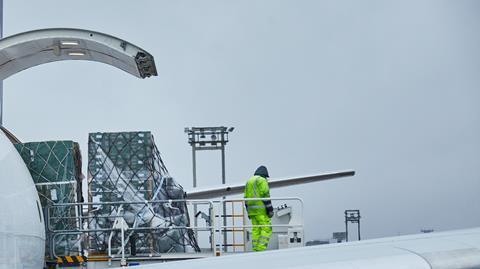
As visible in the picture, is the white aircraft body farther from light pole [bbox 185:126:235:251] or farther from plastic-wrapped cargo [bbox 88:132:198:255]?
light pole [bbox 185:126:235:251]

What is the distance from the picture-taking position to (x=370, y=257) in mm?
3146

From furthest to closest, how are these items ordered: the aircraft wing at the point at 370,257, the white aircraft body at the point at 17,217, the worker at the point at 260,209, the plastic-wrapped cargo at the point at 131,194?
the worker at the point at 260,209
the plastic-wrapped cargo at the point at 131,194
the white aircraft body at the point at 17,217
the aircraft wing at the point at 370,257

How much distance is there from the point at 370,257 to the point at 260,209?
956 centimetres

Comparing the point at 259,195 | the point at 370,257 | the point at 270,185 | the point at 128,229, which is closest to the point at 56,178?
the point at 128,229

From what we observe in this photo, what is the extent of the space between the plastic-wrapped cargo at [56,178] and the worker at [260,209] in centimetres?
327

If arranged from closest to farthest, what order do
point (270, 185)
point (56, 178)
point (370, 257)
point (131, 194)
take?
point (370, 257) < point (56, 178) < point (131, 194) < point (270, 185)

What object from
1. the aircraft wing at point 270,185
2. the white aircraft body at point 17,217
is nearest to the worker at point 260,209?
the white aircraft body at point 17,217

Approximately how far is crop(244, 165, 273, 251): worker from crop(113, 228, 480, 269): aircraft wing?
357 inches

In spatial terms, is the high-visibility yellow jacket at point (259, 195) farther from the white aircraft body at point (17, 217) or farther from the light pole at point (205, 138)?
the light pole at point (205, 138)

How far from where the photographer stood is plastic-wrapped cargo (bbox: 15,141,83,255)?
1055 centimetres

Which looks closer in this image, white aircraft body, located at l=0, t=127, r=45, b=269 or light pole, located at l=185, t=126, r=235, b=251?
white aircraft body, located at l=0, t=127, r=45, b=269

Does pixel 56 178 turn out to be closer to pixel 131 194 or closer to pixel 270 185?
pixel 131 194

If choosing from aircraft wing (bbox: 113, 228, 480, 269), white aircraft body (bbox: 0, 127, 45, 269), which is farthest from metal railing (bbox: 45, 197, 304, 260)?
aircraft wing (bbox: 113, 228, 480, 269)

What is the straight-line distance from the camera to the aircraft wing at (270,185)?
20391 mm
